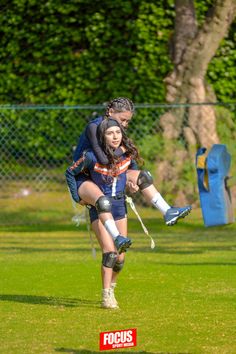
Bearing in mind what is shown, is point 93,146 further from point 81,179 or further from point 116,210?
point 116,210

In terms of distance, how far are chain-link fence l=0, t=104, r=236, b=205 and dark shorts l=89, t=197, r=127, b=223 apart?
833 centimetres

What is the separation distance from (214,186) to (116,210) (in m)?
5.51

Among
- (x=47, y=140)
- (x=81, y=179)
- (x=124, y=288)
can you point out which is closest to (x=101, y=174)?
(x=81, y=179)

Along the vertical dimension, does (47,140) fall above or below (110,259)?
below

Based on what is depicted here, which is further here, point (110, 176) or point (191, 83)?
point (191, 83)

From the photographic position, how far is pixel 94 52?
72.1 ft

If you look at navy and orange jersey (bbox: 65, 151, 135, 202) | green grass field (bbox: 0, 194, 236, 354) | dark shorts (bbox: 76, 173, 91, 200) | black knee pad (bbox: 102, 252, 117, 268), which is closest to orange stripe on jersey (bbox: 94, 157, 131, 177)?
navy and orange jersey (bbox: 65, 151, 135, 202)

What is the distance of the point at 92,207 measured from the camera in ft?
36.5

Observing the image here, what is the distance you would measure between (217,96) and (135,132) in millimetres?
2288

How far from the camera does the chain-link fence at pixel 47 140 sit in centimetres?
2005

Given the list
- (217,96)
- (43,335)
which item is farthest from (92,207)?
(217,96)

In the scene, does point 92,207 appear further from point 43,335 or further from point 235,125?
point 235,125

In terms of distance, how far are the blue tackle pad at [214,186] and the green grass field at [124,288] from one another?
344 millimetres

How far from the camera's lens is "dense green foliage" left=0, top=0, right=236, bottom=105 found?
862 inches
